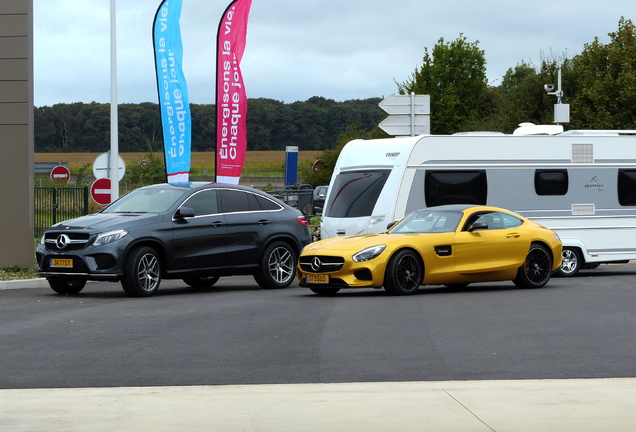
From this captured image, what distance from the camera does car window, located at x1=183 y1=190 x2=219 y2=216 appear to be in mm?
17938

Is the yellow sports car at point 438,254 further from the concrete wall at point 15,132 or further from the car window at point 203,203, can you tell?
→ the concrete wall at point 15,132

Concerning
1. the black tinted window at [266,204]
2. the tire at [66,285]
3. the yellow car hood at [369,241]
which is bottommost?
the tire at [66,285]

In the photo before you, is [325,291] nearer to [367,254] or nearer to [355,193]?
[367,254]

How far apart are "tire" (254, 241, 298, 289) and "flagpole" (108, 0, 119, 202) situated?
7285 mm

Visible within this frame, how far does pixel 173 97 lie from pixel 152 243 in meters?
11.6

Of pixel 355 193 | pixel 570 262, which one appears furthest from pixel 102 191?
pixel 570 262

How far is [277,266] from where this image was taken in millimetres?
19047

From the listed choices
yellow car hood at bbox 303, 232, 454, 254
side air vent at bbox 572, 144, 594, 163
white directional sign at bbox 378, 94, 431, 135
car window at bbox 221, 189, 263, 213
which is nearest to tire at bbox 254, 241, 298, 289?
car window at bbox 221, 189, 263, 213

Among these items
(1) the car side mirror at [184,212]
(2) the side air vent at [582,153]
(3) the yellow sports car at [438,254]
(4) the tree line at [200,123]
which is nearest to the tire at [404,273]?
(3) the yellow sports car at [438,254]

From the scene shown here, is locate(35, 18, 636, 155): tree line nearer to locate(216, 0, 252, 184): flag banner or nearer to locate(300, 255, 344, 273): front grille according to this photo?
locate(216, 0, 252, 184): flag banner

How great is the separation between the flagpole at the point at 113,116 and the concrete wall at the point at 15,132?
13.9ft

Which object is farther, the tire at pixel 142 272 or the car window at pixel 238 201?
the car window at pixel 238 201

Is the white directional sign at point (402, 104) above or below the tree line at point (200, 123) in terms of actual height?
below

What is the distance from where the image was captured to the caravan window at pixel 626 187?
2250 centimetres
